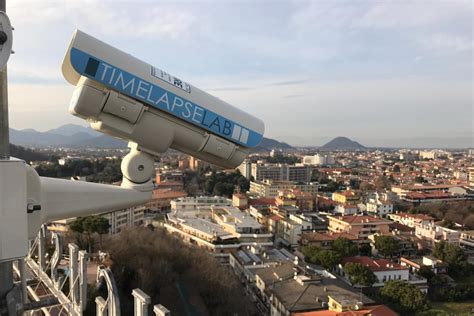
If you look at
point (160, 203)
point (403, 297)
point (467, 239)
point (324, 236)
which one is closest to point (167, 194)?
point (160, 203)

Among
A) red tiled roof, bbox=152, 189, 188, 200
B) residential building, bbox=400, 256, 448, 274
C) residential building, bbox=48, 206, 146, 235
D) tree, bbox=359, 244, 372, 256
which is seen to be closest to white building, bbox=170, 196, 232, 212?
residential building, bbox=48, 206, 146, 235

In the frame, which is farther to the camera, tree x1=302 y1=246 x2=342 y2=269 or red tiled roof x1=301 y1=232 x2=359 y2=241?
red tiled roof x1=301 y1=232 x2=359 y2=241

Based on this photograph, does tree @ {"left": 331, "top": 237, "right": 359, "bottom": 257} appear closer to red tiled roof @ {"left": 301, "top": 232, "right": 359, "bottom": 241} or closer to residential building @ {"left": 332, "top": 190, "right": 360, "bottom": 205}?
red tiled roof @ {"left": 301, "top": 232, "right": 359, "bottom": 241}

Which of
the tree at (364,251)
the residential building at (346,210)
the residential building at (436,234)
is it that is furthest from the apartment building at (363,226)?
the residential building at (346,210)

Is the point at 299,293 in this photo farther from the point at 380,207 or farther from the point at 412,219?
the point at 380,207

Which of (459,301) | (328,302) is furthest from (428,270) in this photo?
(328,302)

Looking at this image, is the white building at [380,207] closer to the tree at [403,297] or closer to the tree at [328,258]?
the tree at [328,258]
